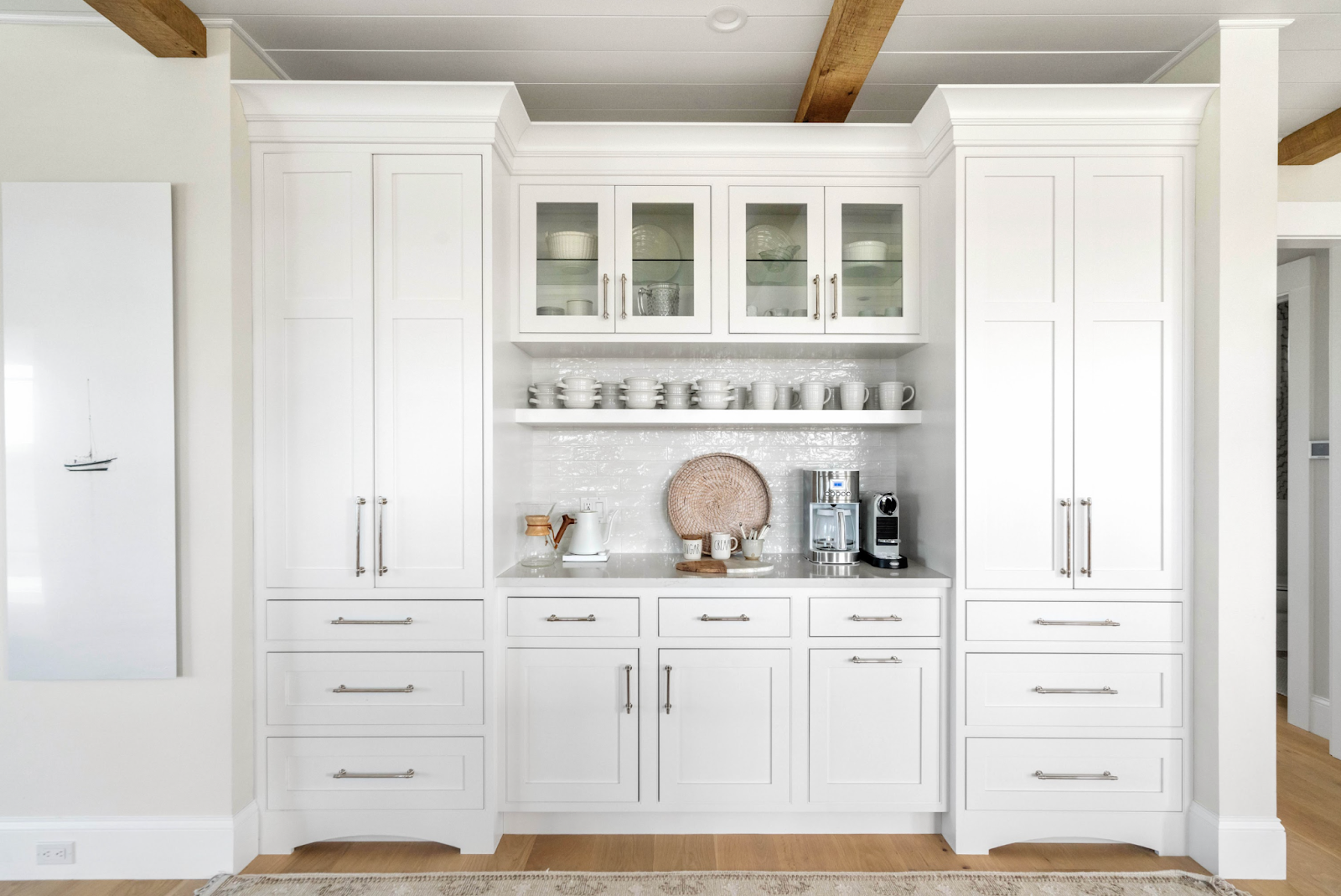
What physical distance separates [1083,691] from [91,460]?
3.17 m

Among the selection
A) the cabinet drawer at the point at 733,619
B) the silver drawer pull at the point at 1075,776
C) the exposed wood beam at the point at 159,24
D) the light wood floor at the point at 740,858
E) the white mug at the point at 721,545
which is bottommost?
the light wood floor at the point at 740,858

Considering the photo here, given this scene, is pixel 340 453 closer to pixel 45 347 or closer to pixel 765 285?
pixel 45 347

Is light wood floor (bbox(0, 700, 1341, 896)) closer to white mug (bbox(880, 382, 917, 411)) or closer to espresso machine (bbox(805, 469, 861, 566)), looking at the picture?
espresso machine (bbox(805, 469, 861, 566))

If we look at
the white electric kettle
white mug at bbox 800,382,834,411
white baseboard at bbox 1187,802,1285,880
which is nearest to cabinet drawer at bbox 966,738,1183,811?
white baseboard at bbox 1187,802,1285,880

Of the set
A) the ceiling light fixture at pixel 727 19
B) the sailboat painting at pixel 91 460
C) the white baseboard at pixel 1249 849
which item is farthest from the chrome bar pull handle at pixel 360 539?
the white baseboard at pixel 1249 849

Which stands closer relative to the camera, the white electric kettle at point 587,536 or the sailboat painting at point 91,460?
the sailboat painting at point 91,460

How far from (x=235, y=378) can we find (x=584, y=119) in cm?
166

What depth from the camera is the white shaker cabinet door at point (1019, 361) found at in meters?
2.36

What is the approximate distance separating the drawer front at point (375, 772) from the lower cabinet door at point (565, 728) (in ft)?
0.47

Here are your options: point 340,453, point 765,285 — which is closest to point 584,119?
point 765,285

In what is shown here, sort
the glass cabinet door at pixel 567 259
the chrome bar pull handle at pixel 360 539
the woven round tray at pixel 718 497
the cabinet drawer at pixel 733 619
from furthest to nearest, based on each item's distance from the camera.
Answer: the woven round tray at pixel 718 497 → the glass cabinet door at pixel 567 259 → the cabinet drawer at pixel 733 619 → the chrome bar pull handle at pixel 360 539

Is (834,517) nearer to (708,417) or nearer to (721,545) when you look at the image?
(721,545)

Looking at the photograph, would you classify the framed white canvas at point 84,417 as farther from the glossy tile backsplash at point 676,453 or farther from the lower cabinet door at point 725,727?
the lower cabinet door at point 725,727

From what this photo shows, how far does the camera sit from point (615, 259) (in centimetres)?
261
